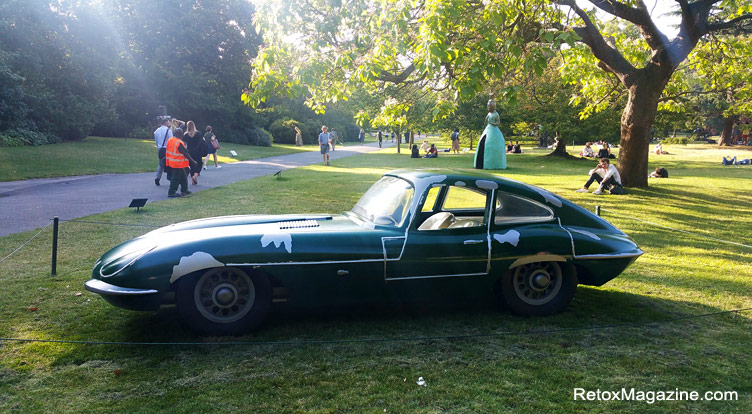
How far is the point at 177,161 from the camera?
12.8 m

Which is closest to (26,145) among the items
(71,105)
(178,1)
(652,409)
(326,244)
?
(71,105)

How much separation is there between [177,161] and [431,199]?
948cm

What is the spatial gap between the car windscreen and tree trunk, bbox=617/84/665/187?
12473mm

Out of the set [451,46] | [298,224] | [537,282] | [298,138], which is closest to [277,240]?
[298,224]

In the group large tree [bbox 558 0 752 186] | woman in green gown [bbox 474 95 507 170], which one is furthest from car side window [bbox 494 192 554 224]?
large tree [bbox 558 0 752 186]

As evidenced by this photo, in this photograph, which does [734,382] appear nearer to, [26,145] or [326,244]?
[326,244]

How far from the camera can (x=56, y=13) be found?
28844 mm

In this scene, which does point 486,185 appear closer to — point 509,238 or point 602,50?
point 509,238

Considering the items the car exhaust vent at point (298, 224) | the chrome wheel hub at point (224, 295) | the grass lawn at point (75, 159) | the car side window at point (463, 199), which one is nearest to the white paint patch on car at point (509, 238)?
the car side window at point (463, 199)

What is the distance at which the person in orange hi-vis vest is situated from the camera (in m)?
12.4

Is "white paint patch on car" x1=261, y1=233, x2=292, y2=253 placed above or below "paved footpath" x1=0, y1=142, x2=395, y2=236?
above

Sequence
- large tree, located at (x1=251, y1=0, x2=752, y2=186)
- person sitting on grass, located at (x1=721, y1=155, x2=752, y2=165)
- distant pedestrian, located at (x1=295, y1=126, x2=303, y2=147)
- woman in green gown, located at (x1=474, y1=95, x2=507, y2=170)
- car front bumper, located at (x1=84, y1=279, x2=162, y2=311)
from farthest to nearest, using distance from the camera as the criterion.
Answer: distant pedestrian, located at (x1=295, y1=126, x2=303, y2=147) < person sitting on grass, located at (x1=721, y1=155, x2=752, y2=165) < woman in green gown, located at (x1=474, y1=95, x2=507, y2=170) < large tree, located at (x1=251, y1=0, x2=752, y2=186) < car front bumper, located at (x1=84, y1=279, x2=162, y2=311)

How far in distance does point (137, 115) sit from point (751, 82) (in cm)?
3768

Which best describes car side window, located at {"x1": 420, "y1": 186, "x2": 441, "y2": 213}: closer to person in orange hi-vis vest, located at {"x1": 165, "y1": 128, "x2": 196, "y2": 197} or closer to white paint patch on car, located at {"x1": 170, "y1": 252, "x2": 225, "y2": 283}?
white paint patch on car, located at {"x1": 170, "y1": 252, "x2": 225, "y2": 283}
